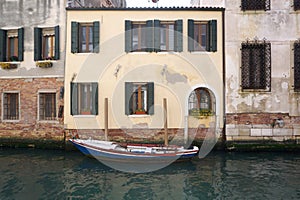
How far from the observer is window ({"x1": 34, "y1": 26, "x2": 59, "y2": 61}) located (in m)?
10.2

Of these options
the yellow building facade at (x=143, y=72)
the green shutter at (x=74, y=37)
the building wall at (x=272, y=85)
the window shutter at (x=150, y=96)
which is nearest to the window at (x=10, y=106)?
the yellow building facade at (x=143, y=72)

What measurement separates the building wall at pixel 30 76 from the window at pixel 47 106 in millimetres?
179

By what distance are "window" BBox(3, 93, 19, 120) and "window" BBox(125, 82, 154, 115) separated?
4.21 meters

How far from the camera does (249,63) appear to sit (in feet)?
33.1

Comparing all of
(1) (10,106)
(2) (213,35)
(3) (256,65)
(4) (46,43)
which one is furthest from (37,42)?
(3) (256,65)

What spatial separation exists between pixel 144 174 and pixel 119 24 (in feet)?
17.5

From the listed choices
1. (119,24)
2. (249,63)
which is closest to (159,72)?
(119,24)

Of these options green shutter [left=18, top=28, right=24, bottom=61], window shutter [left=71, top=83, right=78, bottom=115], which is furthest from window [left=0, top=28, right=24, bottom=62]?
window shutter [left=71, top=83, right=78, bottom=115]

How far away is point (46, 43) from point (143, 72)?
3.79 m

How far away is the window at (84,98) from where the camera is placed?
397 inches

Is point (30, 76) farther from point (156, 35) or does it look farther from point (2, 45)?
point (156, 35)

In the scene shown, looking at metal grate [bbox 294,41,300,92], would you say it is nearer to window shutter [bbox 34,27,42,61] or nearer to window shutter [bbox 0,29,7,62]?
window shutter [bbox 34,27,42,61]

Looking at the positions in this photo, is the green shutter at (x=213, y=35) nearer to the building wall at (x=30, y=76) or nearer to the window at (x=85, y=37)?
the window at (x=85, y=37)

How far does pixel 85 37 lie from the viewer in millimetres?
10336
